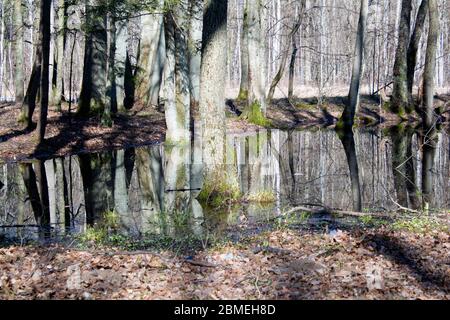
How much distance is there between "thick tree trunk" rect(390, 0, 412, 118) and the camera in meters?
29.0

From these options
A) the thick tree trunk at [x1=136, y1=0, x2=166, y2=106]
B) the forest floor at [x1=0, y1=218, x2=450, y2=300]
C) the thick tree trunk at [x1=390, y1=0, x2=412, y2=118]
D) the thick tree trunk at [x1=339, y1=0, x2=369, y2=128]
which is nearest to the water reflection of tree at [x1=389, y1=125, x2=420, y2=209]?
the thick tree trunk at [x1=339, y1=0, x2=369, y2=128]

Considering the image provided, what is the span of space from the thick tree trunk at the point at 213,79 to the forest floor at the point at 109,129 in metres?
5.28

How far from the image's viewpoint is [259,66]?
1057 inches

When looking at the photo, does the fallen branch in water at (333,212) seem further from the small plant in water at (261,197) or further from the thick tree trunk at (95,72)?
the thick tree trunk at (95,72)

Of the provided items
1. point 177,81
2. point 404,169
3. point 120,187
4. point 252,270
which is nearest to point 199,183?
point 120,187

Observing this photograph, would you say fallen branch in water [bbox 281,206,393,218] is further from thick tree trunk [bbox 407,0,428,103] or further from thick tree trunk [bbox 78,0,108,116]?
thick tree trunk [bbox 407,0,428,103]

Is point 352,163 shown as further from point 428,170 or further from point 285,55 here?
point 285,55

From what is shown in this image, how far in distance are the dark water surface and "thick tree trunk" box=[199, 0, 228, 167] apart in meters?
0.36

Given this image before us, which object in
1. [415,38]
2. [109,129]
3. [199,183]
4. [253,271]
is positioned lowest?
[253,271]

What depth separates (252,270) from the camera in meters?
5.99

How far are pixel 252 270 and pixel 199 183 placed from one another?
8301 mm

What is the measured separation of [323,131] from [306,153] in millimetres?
7439

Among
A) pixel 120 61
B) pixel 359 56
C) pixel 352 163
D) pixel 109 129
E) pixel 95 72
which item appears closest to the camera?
pixel 352 163
